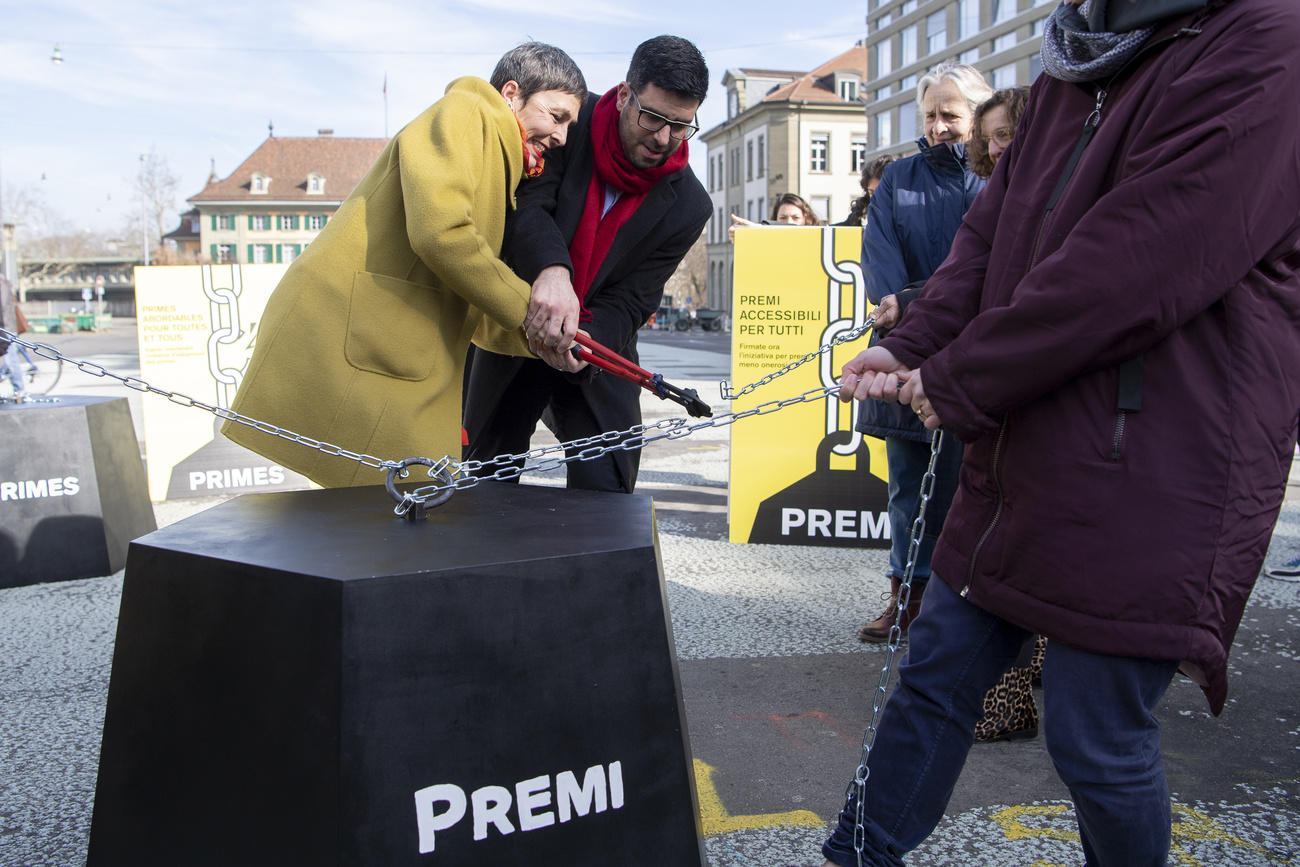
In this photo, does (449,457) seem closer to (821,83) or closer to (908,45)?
Answer: (908,45)

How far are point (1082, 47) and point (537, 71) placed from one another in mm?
1509

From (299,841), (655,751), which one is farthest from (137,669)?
(655,751)

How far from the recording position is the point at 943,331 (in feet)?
6.92

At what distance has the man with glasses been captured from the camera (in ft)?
9.39

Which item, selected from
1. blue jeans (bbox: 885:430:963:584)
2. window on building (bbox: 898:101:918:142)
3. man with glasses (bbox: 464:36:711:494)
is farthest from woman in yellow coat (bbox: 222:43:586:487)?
window on building (bbox: 898:101:918:142)

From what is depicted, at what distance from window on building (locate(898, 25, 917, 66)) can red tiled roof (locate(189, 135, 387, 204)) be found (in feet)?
147

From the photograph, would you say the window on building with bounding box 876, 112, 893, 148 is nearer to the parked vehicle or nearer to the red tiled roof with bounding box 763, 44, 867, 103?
the red tiled roof with bounding box 763, 44, 867, 103

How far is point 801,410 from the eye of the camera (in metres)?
5.91

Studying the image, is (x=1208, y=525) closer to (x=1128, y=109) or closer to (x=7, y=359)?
(x=1128, y=109)

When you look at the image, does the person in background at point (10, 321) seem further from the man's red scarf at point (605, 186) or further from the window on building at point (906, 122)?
the window on building at point (906, 122)

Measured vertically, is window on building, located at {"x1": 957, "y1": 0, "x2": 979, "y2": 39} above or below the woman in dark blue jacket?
above

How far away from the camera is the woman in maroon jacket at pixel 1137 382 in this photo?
63.6 inches

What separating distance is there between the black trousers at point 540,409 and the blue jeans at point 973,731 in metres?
1.30

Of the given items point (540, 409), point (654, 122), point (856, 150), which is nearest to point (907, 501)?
point (540, 409)
